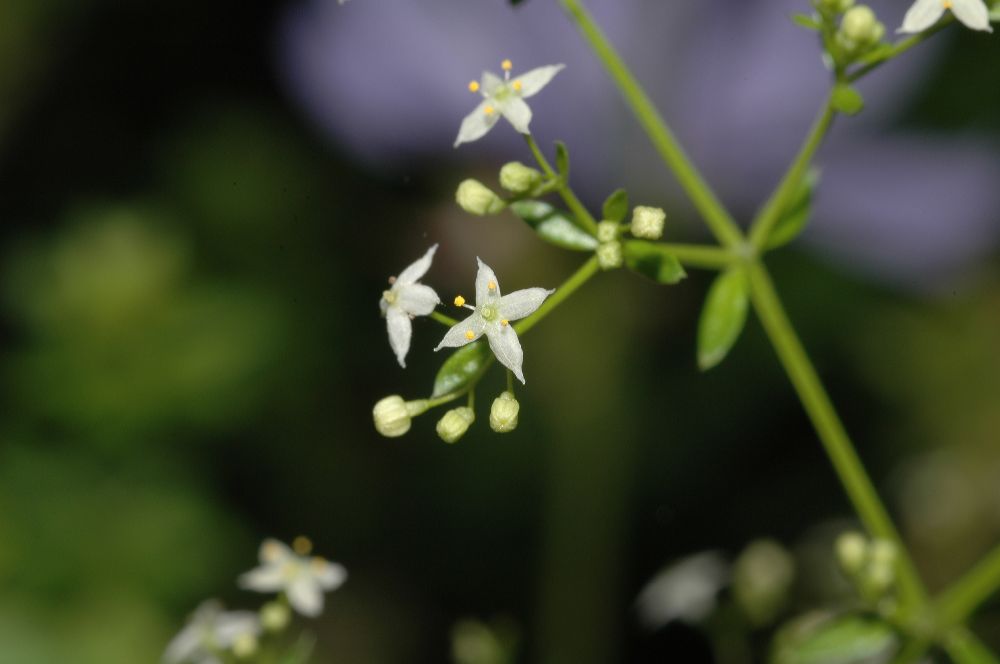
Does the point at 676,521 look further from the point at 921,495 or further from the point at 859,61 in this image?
the point at 859,61

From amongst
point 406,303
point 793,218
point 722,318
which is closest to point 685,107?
point 793,218

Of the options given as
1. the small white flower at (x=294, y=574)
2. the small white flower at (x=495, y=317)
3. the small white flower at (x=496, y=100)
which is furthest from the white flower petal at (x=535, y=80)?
the small white flower at (x=294, y=574)

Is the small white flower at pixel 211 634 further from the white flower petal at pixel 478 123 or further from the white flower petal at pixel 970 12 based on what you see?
the white flower petal at pixel 970 12

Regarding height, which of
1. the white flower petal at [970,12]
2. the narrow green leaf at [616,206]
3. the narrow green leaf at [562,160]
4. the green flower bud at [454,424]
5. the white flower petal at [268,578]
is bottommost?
the green flower bud at [454,424]

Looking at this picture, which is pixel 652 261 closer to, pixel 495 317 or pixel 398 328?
pixel 495 317

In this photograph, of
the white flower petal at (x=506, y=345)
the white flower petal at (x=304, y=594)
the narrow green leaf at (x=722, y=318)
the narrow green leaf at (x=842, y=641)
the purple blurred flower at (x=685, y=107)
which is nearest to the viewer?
the white flower petal at (x=506, y=345)

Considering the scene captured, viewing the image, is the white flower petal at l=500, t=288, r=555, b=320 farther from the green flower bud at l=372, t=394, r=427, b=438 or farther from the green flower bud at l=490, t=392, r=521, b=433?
the green flower bud at l=372, t=394, r=427, b=438

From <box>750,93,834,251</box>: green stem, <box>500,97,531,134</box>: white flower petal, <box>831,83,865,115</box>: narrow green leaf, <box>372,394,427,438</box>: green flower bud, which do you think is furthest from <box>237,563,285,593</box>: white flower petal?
<box>831,83,865,115</box>: narrow green leaf
